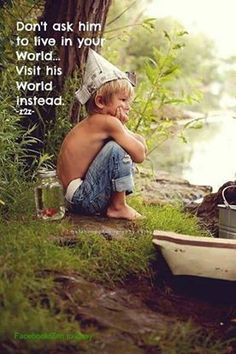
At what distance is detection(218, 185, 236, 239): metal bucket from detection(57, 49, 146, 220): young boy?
0.33 m

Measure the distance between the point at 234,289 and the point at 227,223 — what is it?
429 mm

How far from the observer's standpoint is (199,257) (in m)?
1.77

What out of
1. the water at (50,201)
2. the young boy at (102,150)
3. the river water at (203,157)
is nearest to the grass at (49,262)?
the water at (50,201)

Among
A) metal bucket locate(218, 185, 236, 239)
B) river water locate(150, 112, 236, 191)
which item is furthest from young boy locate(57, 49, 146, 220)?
river water locate(150, 112, 236, 191)

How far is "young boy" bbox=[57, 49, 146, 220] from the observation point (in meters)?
2.11

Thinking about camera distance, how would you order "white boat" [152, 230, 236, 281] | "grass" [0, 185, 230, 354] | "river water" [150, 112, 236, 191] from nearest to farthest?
1. "grass" [0, 185, 230, 354]
2. "white boat" [152, 230, 236, 281]
3. "river water" [150, 112, 236, 191]

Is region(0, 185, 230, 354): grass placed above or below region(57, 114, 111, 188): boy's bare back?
below

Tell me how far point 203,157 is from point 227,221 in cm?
235

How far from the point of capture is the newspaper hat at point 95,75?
2.11 meters

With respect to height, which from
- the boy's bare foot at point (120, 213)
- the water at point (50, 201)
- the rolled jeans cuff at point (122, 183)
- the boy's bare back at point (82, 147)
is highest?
the boy's bare back at point (82, 147)

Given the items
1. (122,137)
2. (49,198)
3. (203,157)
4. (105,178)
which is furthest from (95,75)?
(203,157)

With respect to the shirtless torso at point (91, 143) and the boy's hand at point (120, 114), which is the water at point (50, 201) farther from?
the boy's hand at point (120, 114)

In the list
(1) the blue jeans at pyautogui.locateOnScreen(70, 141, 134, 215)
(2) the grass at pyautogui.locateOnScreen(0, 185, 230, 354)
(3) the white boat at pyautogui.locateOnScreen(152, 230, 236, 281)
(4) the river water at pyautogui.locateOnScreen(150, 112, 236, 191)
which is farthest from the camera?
(4) the river water at pyautogui.locateOnScreen(150, 112, 236, 191)

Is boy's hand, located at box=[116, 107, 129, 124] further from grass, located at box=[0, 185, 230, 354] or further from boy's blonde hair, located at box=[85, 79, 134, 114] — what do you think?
grass, located at box=[0, 185, 230, 354]
